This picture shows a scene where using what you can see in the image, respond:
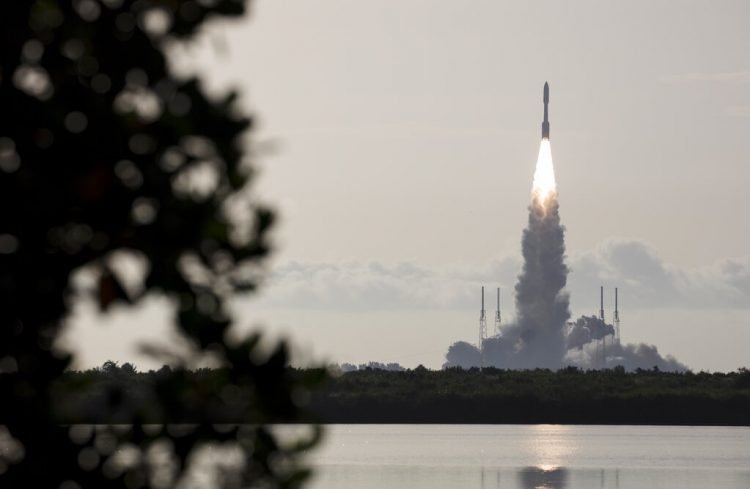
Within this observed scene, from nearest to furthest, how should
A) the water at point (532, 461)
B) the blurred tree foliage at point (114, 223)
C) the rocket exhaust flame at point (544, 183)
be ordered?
the blurred tree foliage at point (114, 223) → the water at point (532, 461) → the rocket exhaust flame at point (544, 183)

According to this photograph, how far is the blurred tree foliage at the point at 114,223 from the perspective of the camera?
28.2 ft

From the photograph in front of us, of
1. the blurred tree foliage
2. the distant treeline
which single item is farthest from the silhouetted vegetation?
the blurred tree foliage

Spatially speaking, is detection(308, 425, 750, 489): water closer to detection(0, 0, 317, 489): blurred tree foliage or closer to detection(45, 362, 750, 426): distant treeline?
detection(45, 362, 750, 426): distant treeline

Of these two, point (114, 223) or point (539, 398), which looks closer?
point (114, 223)

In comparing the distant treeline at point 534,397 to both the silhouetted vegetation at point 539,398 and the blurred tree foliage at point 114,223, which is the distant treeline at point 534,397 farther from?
the blurred tree foliage at point 114,223

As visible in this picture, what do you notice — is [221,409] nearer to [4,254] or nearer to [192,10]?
[4,254]

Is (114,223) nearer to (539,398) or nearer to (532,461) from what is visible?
(532,461)

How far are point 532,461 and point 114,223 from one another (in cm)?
12037

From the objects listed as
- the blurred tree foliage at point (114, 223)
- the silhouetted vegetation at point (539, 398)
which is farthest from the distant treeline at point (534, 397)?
the blurred tree foliage at point (114, 223)

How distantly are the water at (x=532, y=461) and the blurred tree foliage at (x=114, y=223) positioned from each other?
80.7 m

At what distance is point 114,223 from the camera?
28.3 feet

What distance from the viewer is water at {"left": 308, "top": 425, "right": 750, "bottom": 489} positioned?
9700cm

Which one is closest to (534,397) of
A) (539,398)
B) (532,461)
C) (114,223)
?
(539,398)

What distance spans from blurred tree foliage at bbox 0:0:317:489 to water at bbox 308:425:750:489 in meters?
80.7
